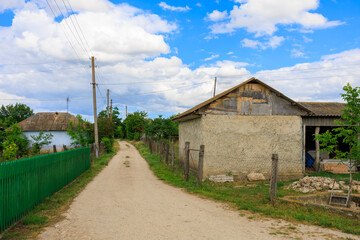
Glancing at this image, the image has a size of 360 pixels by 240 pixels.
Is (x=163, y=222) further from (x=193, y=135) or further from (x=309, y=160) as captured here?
(x=309, y=160)

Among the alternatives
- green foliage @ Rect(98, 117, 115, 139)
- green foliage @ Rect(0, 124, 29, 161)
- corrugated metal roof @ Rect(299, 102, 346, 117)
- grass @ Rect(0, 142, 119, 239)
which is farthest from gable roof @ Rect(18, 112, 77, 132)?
corrugated metal roof @ Rect(299, 102, 346, 117)

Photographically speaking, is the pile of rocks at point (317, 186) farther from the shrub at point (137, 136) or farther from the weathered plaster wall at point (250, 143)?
the shrub at point (137, 136)

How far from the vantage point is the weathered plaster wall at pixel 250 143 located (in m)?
13.5

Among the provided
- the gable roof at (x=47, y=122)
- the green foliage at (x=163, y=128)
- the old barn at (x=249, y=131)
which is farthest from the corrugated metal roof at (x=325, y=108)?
the gable roof at (x=47, y=122)

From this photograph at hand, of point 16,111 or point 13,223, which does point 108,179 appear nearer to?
point 13,223

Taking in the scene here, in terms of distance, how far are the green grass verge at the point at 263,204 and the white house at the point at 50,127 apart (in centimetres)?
2638

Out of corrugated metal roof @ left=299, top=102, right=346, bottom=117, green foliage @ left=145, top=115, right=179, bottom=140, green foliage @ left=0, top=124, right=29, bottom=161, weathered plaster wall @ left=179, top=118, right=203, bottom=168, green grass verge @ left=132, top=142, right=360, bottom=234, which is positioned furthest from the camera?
green foliage @ left=145, top=115, right=179, bottom=140

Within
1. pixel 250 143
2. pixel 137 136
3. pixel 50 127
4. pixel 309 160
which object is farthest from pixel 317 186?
pixel 137 136

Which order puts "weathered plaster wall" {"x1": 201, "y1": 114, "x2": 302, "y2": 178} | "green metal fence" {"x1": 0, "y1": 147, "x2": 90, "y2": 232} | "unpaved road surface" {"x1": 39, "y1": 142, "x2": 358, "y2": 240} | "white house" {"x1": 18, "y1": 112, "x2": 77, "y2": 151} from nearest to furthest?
"unpaved road surface" {"x1": 39, "y1": 142, "x2": 358, "y2": 240}, "green metal fence" {"x1": 0, "y1": 147, "x2": 90, "y2": 232}, "weathered plaster wall" {"x1": 201, "y1": 114, "x2": 302, "y2": 178}, "white house" {"x1": 18, "y1": 112, "x2": 77, "y2": 151}

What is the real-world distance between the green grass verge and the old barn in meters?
1.29

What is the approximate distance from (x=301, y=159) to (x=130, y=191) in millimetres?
8952

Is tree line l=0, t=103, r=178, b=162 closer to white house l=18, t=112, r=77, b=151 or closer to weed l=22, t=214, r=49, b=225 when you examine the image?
white house l=18, t=112, r=77, b=151

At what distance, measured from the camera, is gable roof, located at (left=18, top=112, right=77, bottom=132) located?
118 ft

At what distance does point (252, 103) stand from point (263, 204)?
266 inches
